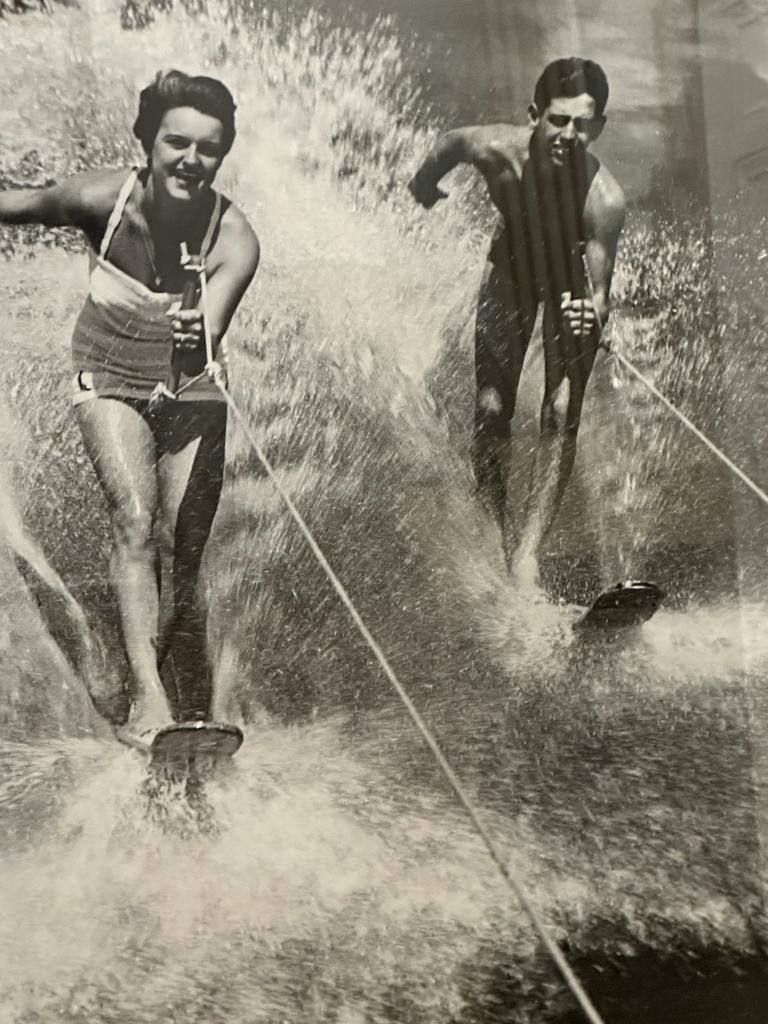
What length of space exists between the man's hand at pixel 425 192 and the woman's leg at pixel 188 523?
717 millimetres

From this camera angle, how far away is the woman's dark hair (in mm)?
2514

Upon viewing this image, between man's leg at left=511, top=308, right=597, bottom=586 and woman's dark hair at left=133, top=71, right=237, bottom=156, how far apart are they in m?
0.92

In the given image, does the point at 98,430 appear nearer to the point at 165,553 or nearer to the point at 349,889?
the point at 165,553

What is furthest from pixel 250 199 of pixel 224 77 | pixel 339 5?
pixel 339 5

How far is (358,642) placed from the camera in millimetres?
2582

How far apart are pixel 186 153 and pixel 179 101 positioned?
0.12 m

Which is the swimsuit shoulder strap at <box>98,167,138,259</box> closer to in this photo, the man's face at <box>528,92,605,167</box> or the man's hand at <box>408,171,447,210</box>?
the man's hand at <box>408,171,447,210</box>

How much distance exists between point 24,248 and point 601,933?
2.03m

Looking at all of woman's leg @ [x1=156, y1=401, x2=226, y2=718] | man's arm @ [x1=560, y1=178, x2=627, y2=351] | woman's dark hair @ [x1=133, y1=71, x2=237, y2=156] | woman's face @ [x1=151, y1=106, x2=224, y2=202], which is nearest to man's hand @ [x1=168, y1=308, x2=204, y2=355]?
woman's leg @ [x1=156, y1=401, x2=226, y2=718]

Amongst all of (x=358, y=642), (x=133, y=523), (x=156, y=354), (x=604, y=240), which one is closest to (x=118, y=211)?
(x=156, y=354)

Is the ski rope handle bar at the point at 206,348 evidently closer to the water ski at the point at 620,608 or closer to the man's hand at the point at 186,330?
the man's hand at the point at 186,330

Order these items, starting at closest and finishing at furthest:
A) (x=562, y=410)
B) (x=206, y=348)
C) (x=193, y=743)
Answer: (x=193, y=743)
(x=206, y=348)
(x=562, y=410)

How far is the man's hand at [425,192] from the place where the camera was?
2719 millimetres

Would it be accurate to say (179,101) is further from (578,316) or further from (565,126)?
(578,316)
